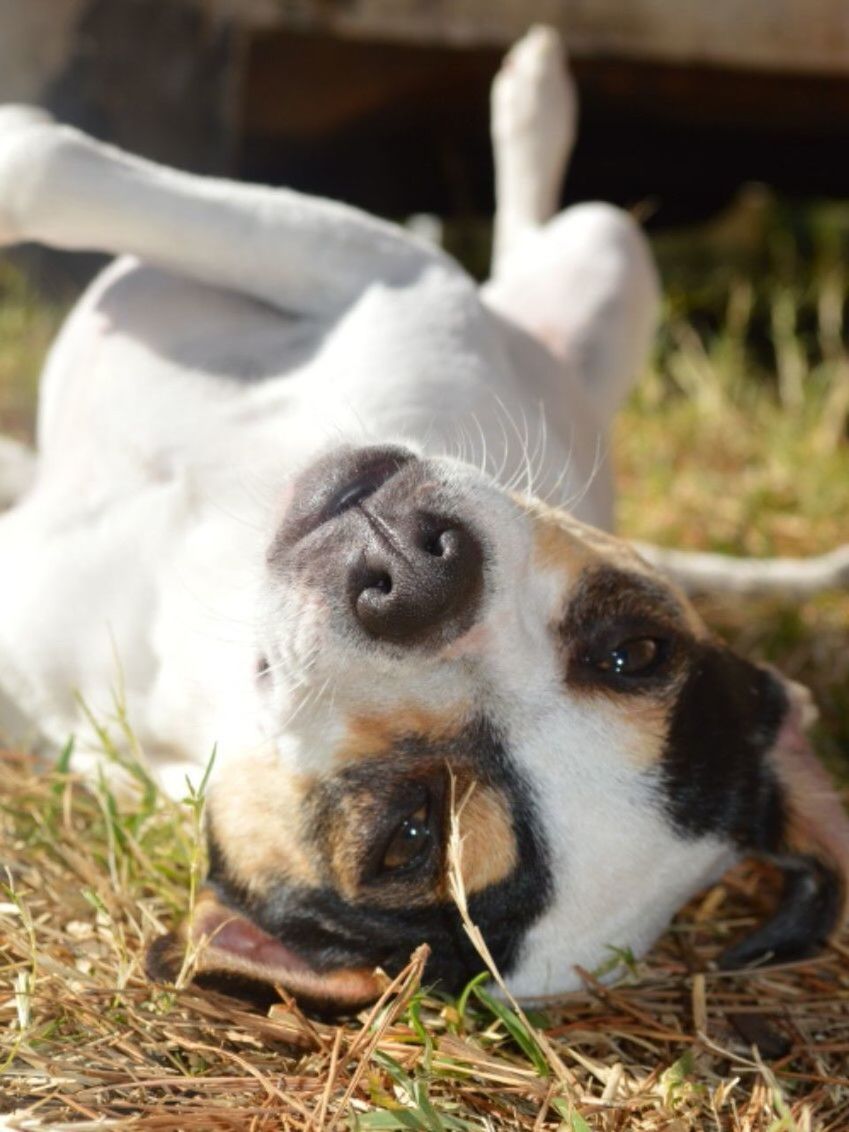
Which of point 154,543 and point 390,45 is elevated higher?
point 390,45

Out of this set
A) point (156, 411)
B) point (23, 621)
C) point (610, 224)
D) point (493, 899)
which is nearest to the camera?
point (493, 899)

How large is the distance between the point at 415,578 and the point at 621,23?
4.40 meters

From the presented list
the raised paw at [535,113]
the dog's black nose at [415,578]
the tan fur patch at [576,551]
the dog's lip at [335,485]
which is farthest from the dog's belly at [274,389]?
the raised paw at [535,113]

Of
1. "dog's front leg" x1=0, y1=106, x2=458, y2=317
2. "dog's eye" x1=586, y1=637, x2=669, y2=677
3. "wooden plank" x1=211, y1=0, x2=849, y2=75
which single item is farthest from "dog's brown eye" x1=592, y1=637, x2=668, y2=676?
"wooden plank" x1=211, y1=0, x2=849, y2=75

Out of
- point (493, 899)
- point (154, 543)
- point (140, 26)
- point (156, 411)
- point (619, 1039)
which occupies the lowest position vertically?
point (619, 1039)

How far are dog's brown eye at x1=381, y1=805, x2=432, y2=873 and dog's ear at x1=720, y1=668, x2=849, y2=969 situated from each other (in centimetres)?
79

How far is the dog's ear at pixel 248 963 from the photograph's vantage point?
2.55 m

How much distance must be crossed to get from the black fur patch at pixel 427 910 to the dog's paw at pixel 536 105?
321cm

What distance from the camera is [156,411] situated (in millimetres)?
3357

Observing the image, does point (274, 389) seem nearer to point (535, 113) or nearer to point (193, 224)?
point (193, 224)

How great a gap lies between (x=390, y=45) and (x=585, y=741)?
448 centimetres

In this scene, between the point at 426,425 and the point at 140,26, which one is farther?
the point at 140,26

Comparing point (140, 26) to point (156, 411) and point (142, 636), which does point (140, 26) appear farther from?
point (142, 636)

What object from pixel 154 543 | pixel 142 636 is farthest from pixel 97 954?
pixel 154 543
